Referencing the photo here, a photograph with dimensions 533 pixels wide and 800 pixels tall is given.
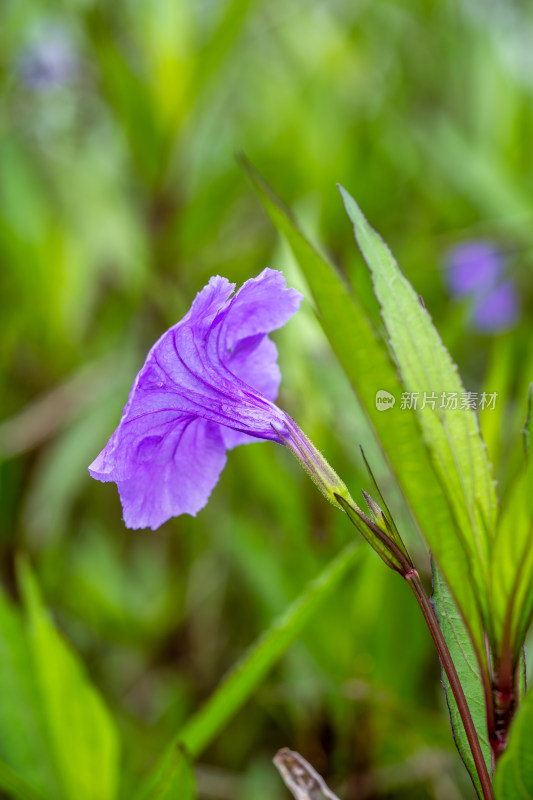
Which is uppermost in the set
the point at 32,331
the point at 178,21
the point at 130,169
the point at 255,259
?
the point at 178,21

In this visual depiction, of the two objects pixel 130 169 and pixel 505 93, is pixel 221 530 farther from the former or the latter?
pixel 505 93

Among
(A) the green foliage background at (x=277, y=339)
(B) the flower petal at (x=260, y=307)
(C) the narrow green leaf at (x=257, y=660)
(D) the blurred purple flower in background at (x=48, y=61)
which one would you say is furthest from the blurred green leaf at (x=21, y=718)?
(D) the blurred purple flower in background at (x=48, y=61)

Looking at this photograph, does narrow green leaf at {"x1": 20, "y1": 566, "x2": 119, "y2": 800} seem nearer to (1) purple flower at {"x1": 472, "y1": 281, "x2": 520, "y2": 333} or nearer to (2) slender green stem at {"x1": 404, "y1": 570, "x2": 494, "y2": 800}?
(2) slender green stem at {"x1": 404, "y1": 570, "x2": 494, "y2": 800}

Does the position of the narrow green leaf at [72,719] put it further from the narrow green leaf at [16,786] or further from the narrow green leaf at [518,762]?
the narrow green leaf at [518,762]

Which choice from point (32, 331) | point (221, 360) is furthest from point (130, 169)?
point (221, 360)

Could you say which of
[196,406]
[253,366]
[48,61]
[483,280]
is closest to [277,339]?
→ [483,280]

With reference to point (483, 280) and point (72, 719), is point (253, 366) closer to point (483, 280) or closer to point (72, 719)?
point (72, 719)
